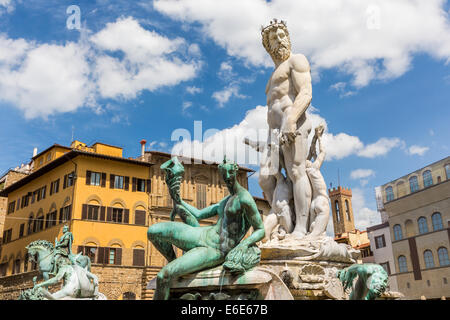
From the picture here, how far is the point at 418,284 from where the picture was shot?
48.1 meters

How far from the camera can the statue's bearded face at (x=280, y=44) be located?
7.84m

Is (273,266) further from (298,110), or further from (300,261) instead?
(298,110)

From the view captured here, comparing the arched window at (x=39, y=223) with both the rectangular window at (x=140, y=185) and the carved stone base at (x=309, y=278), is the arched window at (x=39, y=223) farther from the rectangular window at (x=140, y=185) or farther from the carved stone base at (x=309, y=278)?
the carved stone base at (x=309, y=278)

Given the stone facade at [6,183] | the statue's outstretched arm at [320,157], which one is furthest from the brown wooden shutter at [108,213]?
the statue's outstretched arm at [320,157]

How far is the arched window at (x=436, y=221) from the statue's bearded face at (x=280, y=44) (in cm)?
4498

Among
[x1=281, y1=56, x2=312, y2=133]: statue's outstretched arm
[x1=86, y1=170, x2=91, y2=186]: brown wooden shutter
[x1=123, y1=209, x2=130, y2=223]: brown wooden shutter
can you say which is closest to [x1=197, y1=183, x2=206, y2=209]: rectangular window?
[x1=123, y1=209, x2=130, y2=223]: brown wooden shutter

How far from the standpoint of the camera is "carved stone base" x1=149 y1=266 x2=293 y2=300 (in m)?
2.79

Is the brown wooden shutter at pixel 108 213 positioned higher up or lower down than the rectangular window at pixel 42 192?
lower down

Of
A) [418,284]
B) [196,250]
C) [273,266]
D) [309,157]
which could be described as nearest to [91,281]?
[273,266]

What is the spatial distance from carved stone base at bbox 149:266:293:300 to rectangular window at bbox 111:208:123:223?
35850 mm

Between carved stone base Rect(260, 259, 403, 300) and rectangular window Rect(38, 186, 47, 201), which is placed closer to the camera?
carved stone base Rect(260, 259, 403, 300)

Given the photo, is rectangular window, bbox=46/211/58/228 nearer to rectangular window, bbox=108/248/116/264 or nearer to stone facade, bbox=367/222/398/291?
rectangular window, bbox=108/248/116/264

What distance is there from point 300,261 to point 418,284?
156 ft

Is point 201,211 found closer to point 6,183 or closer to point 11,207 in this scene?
point 11,207
